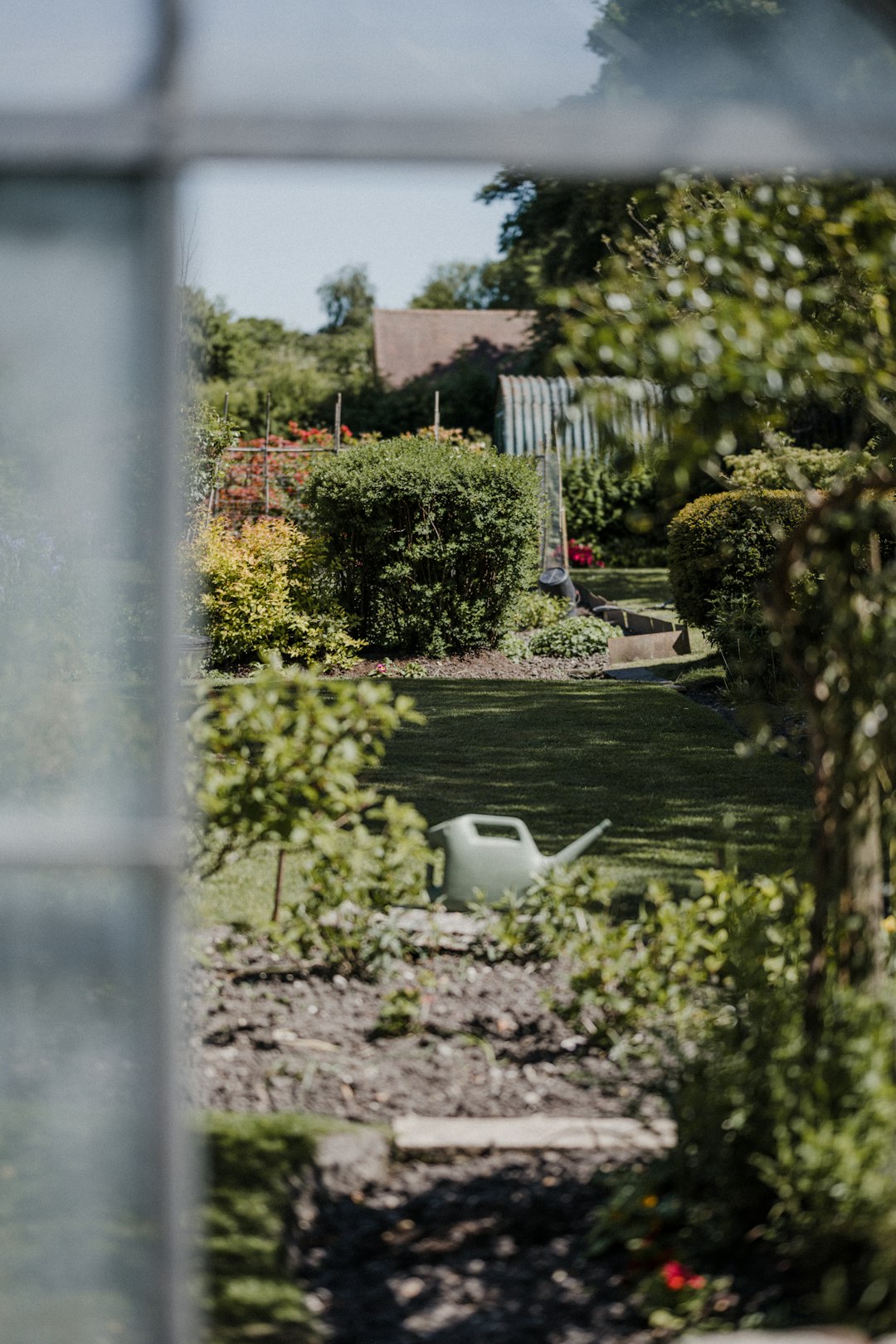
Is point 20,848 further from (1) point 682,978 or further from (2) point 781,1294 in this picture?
(1) point 682,978

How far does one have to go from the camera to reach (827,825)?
2467 mm

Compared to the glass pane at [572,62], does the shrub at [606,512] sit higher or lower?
higher

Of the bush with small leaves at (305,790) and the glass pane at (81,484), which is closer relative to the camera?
the glass pane at (81,484)

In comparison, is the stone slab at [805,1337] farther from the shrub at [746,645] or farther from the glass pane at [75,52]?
the shrub at [746,645]

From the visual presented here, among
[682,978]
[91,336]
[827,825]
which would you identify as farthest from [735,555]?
[91,336]

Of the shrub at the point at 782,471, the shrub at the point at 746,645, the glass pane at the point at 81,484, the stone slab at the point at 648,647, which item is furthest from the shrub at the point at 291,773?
the stone slab at the point at 648,647

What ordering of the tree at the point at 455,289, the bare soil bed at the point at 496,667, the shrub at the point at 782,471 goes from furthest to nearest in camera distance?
1. the tree at the point at 455,289
2. the shrub at the point at 782,471
3. the bare soil bed at the point at 496,667

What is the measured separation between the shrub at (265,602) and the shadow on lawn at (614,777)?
4.98 ft

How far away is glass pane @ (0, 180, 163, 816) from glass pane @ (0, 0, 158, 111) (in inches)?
5.6

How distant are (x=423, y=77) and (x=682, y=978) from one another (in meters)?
2.42

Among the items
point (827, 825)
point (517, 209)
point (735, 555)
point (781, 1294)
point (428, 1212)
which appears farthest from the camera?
point (517, 209)

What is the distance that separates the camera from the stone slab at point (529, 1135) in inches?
116

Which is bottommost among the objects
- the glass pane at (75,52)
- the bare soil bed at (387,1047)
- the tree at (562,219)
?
the bare soil bed at (387,1047)

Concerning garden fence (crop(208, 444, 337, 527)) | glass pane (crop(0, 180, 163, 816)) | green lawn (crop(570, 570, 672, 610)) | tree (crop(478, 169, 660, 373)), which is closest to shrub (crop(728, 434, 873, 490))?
green lawn (crop(570, 570, 672, 610))
